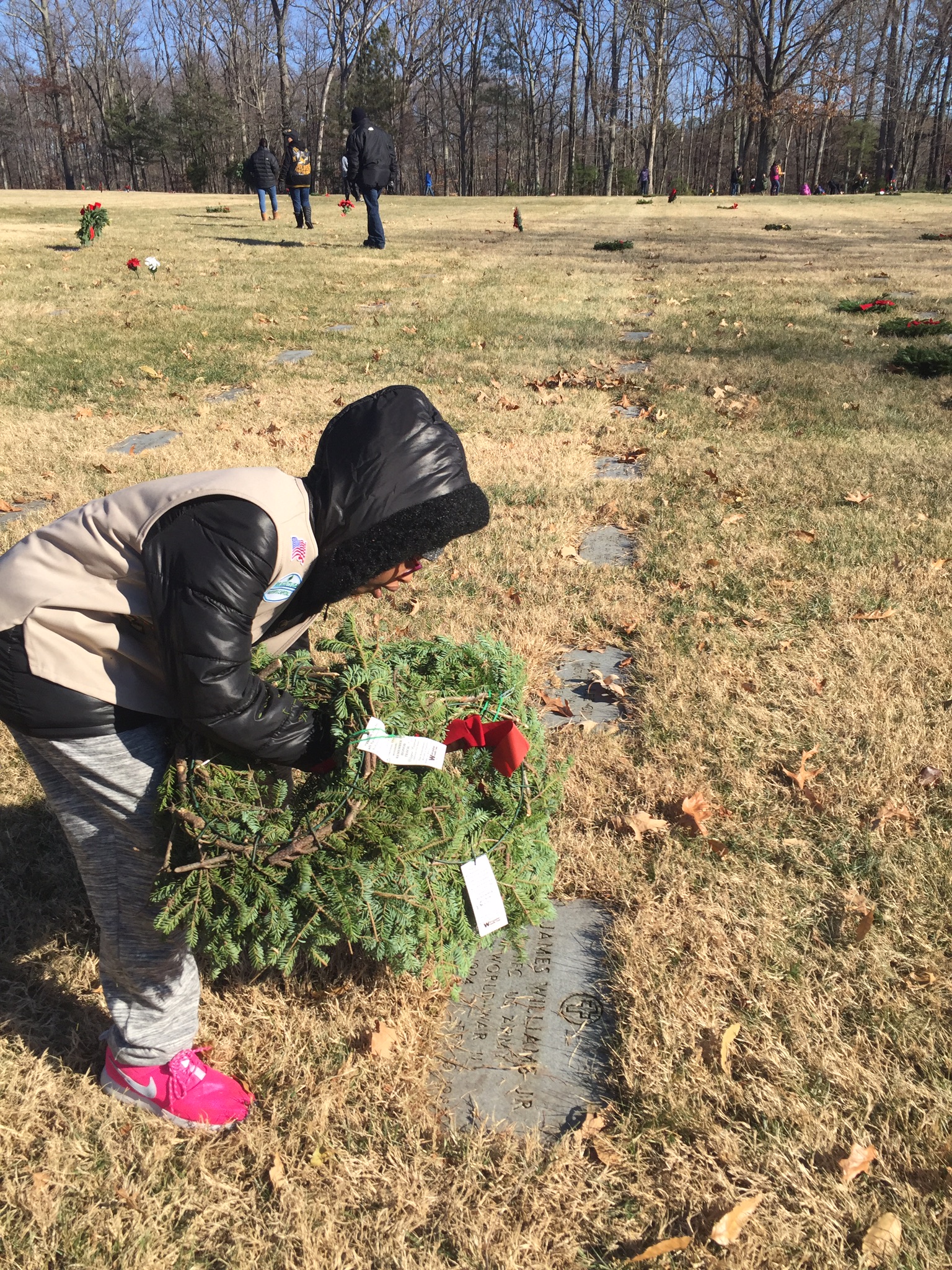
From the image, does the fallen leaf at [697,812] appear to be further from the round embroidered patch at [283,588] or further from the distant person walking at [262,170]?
the distant person walking at [262,170]

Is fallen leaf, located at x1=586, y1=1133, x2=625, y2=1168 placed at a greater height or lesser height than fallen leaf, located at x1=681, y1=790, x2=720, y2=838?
lesser

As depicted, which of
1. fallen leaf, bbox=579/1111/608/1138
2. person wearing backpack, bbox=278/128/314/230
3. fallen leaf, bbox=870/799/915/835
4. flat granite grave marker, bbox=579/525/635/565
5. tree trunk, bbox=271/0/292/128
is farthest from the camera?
Answer: tree trunk, bbox=271/0/292/128

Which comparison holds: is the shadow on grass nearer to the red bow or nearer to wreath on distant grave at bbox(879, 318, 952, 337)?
the red bow

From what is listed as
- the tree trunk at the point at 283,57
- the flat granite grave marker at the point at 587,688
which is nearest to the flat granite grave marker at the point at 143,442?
the flat granite grave marker at the point at 587,688

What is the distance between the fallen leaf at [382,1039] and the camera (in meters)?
2.22

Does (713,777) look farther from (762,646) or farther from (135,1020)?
(135,1020)

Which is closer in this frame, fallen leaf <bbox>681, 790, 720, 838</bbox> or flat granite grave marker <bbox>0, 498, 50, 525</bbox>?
fallen leaf <bbox>681, 790, 720, 838</bbox>

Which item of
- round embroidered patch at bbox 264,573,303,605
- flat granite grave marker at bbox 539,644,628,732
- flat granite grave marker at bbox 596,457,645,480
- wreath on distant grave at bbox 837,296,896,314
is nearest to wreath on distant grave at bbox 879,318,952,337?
wreath on distant grave at bbox 837,296,896,314

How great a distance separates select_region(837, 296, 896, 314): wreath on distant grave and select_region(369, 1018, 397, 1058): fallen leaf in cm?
1079

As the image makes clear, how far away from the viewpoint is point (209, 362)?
8664mm

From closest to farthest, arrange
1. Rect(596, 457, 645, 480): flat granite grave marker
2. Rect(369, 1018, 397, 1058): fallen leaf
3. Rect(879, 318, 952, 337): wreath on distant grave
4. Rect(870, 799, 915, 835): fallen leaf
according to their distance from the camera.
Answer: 1. Rect(369, 1018, 397, 1058): fallen leaf
2. Rect(870, 799, 915, 835): fallen leaf
3. Rect(596, 457, 645, 480): flat granite grave marker
4. Rect(879, 318, 952, 337): wreath on distant grave

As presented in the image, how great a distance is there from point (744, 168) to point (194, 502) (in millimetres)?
62833

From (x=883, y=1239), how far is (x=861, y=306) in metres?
10.9

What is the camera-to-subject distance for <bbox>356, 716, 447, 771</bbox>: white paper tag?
75.5 inches
